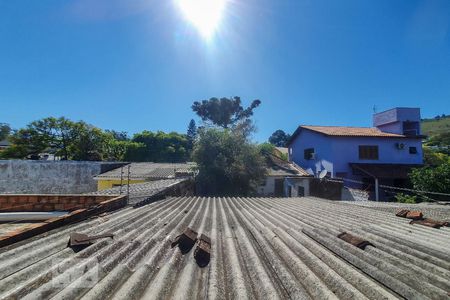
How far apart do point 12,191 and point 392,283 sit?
2759 centimetres

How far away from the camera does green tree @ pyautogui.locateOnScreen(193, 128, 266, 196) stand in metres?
20.2

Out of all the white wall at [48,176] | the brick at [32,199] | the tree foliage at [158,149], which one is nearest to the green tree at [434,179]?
the brick at [32,199]

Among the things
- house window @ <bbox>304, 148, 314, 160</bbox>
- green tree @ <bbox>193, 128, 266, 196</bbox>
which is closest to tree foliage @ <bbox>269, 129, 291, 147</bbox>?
house window @ <bbox>304, 148, 314, 160</bbox>

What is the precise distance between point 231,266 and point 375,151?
25.7 metres

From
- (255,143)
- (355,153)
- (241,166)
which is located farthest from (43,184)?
(355,153)

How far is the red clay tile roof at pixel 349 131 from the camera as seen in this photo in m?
23.8

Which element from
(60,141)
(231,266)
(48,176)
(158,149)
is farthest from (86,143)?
(231,266)

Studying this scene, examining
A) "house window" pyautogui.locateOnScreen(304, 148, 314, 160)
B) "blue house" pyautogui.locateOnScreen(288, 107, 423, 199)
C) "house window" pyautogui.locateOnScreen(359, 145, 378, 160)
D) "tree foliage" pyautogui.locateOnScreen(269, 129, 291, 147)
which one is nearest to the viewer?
"blue house" pyautogui.locateOnScreen(288, 107, 423, 199)

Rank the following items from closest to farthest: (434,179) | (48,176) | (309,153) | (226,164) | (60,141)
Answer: (434,179) → (226,164) → (48,176) → (309,153) → (60,141)

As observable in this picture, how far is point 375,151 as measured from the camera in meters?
23.6

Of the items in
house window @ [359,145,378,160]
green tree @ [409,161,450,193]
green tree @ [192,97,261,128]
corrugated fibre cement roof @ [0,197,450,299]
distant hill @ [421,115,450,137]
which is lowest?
corrugated fibre cement roof @ [0,197,450,299]

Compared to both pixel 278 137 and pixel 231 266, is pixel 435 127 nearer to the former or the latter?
pixel 278 137

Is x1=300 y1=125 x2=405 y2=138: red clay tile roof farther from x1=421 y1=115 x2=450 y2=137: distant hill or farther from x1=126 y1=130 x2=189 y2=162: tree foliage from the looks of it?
x1=421 y1=115 x2=450 y2=137: distant hill

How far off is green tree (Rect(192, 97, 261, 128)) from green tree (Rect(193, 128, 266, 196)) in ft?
59.9
